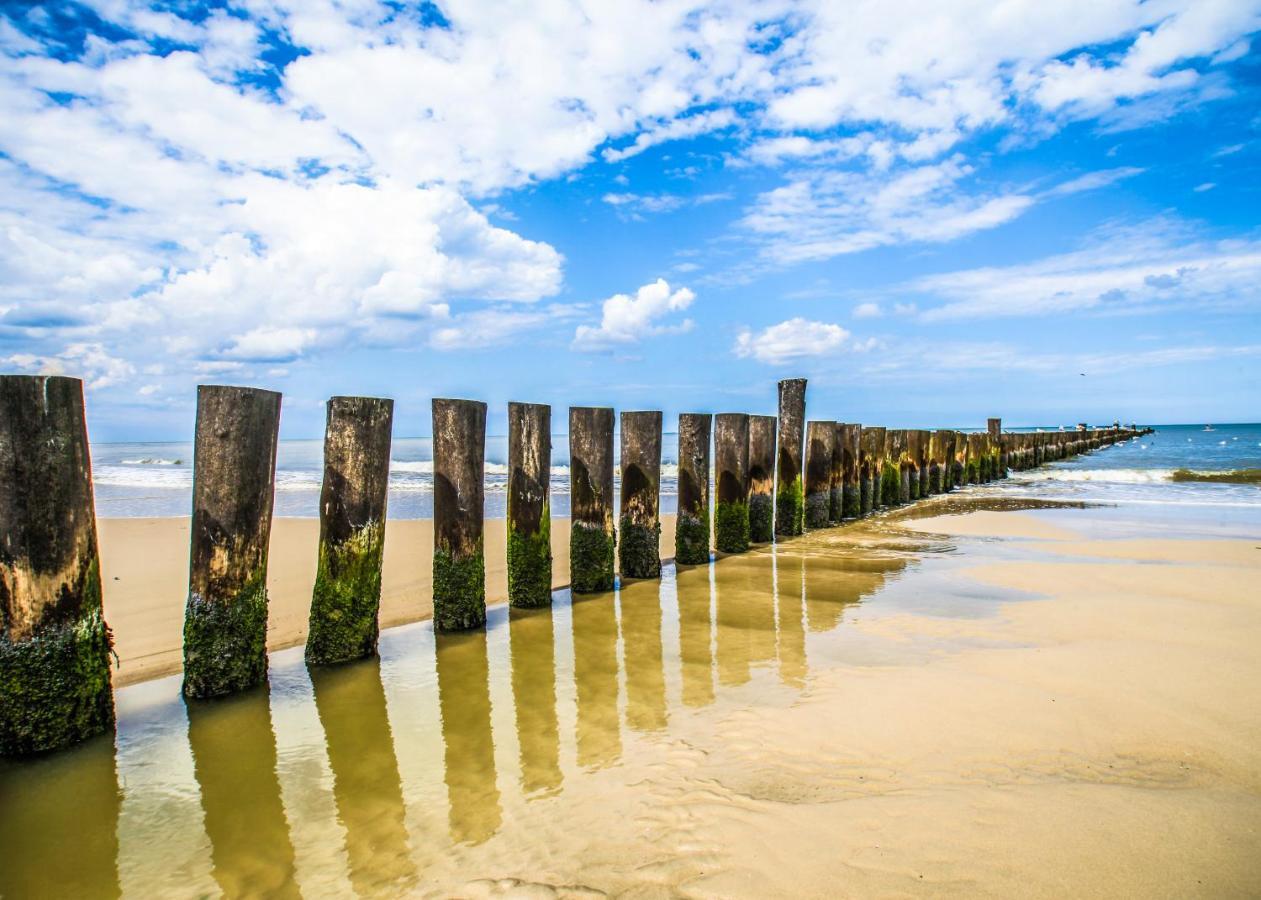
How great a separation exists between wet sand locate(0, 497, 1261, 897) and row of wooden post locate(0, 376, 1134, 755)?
255 mm

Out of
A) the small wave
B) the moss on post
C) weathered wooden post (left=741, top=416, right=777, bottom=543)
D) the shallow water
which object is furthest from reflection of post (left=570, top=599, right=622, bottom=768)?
the small wave

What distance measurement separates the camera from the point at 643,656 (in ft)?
14.5

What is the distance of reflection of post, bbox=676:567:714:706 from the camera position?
12.5 ft

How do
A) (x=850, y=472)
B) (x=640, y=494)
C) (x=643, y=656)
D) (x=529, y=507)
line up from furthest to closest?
(x=850, y=472), (x=640, y=494), (x=529, y=507), (x=643, y=656)

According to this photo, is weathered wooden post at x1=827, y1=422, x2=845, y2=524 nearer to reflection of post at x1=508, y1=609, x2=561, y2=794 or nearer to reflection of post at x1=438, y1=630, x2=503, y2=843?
Answer: reflection of post at x1=508, y1=609, x2=561, y2=794

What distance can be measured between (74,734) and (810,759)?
3.22 m

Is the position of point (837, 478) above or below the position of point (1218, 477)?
above

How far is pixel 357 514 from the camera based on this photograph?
4305mm

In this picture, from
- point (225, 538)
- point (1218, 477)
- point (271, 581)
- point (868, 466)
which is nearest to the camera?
point (225, 538)

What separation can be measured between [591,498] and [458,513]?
1.39 meters

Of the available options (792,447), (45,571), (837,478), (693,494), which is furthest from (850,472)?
(45,571)

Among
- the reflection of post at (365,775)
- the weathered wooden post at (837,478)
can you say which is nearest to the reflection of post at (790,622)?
the reflection of post at (365,775)

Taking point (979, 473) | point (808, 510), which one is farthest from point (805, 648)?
point (979, 473)

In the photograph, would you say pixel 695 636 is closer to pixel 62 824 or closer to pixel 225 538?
pixel 225 538
